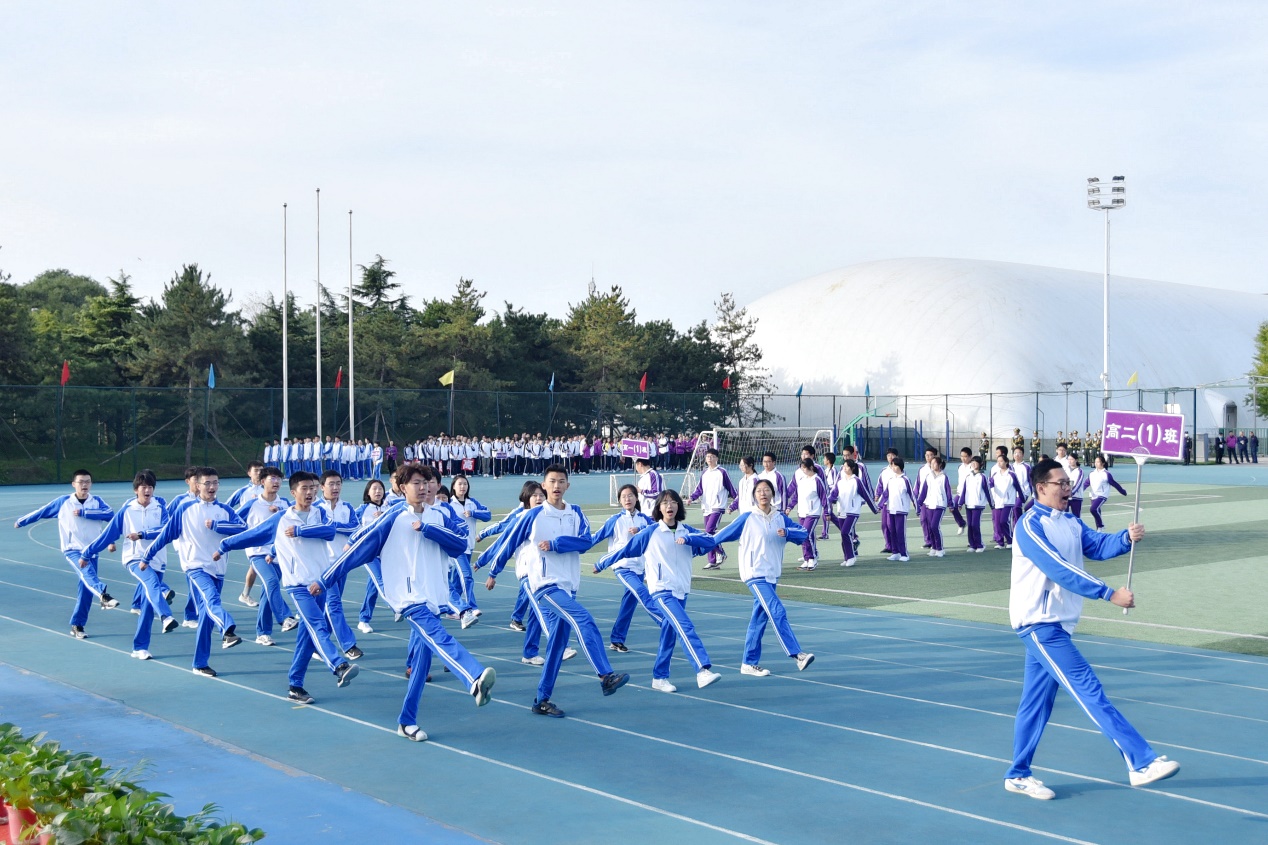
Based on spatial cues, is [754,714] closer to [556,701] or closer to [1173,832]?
[556,701]

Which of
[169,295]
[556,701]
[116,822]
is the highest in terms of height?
[169,295]

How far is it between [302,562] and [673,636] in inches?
128

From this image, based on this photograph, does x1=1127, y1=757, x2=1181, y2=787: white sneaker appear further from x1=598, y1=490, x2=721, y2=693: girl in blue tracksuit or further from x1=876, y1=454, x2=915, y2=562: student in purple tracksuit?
Result: x1=876, y1=454, x2=915, y2=562: student in purple tracksuit

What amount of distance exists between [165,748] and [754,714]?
4.23 meters

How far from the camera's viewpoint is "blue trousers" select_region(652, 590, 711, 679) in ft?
32.3

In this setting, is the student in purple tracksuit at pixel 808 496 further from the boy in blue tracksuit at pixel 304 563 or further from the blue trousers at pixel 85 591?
the blue trousers at pixel 85 591

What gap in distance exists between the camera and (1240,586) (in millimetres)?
16156

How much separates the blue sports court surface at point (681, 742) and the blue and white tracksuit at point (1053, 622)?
1.17ft

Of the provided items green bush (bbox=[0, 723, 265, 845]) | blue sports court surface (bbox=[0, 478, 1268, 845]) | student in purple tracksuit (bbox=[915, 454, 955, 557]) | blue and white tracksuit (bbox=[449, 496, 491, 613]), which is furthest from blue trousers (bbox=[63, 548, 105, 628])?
student in purple tracksuit (bbox=[915, 454, 955, 557])

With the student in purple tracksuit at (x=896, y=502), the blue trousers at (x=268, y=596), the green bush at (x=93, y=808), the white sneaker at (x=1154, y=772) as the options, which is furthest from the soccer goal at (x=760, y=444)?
the green bush at (x=93, y=808)

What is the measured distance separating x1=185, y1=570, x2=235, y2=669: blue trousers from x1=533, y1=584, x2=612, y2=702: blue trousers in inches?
132

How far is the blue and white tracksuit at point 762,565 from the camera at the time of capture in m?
10.3

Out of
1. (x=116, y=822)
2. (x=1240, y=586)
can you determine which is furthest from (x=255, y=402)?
(x=116, y=822)

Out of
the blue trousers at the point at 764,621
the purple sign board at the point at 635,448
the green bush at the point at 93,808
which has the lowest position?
the blue trousers at the point at 764,621
